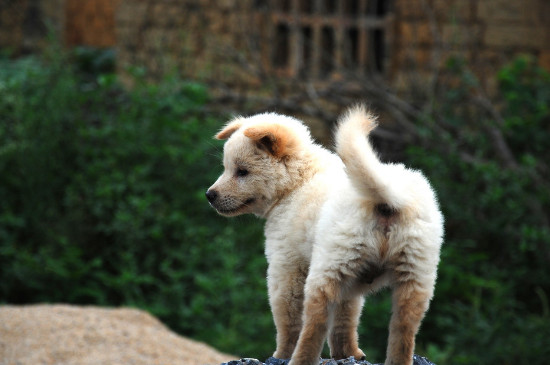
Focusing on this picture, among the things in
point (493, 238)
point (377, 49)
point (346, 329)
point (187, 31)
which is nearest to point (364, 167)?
point (346, 329)

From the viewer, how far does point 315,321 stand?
10.5ft

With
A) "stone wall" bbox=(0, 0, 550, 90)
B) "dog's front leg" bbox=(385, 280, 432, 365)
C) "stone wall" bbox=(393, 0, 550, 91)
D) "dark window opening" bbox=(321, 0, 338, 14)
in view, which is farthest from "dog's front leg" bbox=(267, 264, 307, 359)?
"dark window opening" bbox=(321, 0, 338, 14)

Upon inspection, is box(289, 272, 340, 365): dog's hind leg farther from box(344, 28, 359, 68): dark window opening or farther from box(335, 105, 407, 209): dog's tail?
box(344, 28, 359, 68): dark window opening

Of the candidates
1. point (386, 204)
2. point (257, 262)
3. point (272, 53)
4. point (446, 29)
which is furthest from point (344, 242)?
point (446, 29)

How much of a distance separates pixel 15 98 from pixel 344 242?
5865 mm

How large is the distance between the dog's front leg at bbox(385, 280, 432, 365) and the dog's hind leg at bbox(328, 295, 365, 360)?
0.53 metres

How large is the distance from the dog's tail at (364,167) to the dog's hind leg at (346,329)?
2.54ft

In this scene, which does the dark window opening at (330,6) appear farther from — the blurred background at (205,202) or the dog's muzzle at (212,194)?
the dog's muzzle at (212,194)

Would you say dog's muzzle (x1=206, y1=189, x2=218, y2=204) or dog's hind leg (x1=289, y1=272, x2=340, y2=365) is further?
dog's muzzle (x1=206, y1=189, x2=218, y2=204)

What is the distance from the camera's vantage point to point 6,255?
7.52 metres

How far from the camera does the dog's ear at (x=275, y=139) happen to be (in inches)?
141

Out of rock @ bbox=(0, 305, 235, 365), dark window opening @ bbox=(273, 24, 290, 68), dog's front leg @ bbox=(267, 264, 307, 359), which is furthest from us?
dark window opening @ bbox=(273, 24, 290, 68)

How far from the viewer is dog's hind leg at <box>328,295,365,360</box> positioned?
12.3 feet

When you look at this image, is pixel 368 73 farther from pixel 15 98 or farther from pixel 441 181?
pixel 15 98
